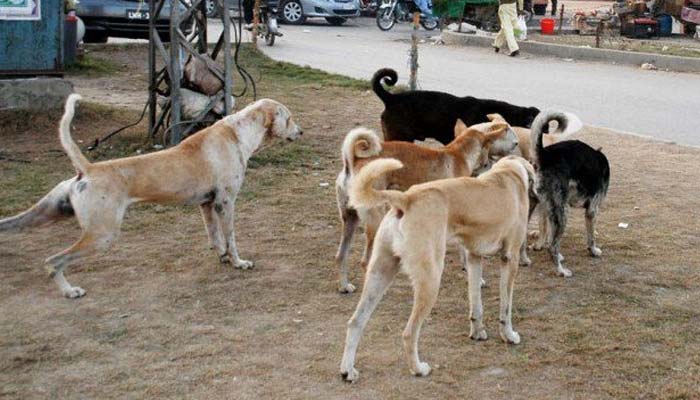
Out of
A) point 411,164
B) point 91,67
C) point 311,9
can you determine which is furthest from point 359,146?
point 311,9

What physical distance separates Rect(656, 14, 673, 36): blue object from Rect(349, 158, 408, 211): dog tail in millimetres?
22628

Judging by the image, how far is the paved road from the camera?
41.9ft

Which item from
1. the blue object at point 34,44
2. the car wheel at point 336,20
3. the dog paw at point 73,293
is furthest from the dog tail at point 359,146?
the car wheel at point 336,20

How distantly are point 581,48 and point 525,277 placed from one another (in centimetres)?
1454

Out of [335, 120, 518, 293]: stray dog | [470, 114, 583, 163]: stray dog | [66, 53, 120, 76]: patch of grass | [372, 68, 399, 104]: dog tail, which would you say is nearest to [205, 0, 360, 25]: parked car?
[66, 53, 120, 76]: patch of grass

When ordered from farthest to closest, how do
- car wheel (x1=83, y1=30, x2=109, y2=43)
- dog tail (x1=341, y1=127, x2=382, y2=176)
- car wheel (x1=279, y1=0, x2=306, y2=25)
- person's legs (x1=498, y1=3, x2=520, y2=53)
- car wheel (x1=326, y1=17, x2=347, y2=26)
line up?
car wheel (x1=326, y1=17, x2=347, y2=26), car wheel (x1=279, y1=0, x2=306, y2=25), person's legs (x1=498, y1=3, x2=520, y2=53), car wheel (x1=83, y1=30, x2=109, y2=43), dog tail (x1=341, y1=127, x2=382, y2=176)

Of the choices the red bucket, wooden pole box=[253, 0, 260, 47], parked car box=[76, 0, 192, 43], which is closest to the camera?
parked car box=[76, 0, 192, 43]

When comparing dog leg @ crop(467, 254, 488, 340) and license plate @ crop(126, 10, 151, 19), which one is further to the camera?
license plate @ crop(126, 10, 151, 19)

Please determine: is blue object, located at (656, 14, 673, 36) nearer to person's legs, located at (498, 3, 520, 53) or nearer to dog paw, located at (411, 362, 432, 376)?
person's legs, located at (498, 3, 520, 53)

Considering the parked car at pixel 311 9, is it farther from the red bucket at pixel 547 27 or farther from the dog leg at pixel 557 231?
the dog leg at pixel 557 231

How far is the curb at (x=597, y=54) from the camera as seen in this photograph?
1803 centimetres

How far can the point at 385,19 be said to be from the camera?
91.5 ft

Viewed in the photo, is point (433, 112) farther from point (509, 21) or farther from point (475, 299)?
point (509, 21)

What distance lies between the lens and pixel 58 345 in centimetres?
525
